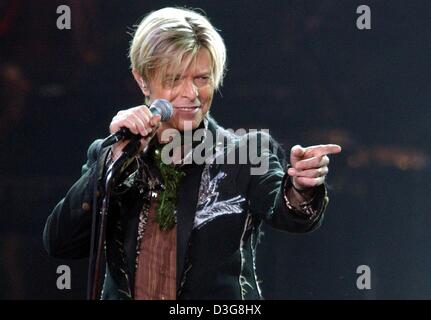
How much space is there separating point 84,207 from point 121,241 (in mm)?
99

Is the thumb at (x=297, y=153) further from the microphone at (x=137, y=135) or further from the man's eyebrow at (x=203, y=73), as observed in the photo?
the man's eyebrow at (x=203, y=73)

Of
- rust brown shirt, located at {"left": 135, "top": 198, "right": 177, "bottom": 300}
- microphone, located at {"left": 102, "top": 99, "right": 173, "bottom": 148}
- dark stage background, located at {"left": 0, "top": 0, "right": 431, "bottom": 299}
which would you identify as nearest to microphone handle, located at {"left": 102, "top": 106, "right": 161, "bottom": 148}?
microphone, located at {"left": 102, "top": 99, "right": 173, "bottom": 148}

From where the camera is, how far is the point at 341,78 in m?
2.33

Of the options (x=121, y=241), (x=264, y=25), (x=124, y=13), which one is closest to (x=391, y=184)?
(x=264, y=25)

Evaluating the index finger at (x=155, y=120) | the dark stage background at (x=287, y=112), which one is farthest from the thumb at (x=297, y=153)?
the dark stage background at (x=287, y=112)

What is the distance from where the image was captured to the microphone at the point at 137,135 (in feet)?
4.15

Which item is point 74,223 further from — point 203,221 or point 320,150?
point 320,150

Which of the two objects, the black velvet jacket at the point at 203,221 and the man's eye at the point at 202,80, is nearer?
the black velvet jacket at the point at 203,221

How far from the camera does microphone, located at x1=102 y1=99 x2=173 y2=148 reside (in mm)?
1266

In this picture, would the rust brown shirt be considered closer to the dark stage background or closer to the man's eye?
the man's eye

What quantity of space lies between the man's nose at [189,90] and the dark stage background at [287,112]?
0.80 metres

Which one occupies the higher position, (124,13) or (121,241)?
(124,13)

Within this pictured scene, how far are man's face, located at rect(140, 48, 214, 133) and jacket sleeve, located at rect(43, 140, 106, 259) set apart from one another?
0.18 metres

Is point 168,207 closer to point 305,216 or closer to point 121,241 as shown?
point 121,241
